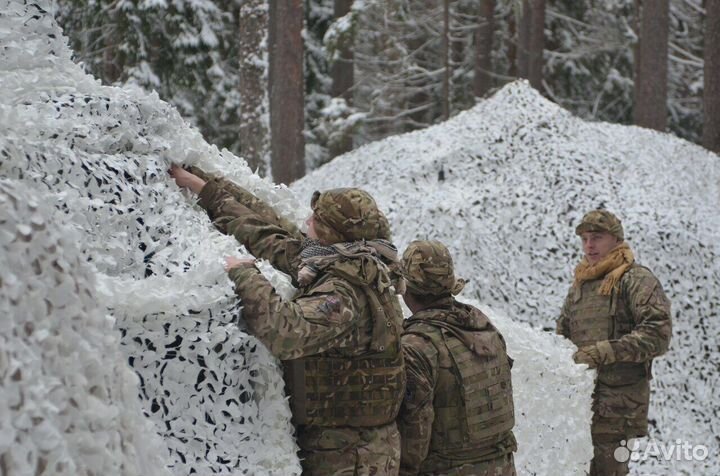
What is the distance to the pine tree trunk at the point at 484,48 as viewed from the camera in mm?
20969

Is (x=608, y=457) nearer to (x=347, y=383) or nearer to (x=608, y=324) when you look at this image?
(x=608, y=324)

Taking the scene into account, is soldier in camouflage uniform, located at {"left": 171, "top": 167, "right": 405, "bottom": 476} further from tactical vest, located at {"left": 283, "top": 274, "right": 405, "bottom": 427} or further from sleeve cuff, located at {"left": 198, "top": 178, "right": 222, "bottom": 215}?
sleeve cuff, located at {"left": 198, "top": 178, "right": 222, "bottom": 215}

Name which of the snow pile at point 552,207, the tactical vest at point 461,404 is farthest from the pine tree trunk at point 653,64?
the tactical vest at point 461,404

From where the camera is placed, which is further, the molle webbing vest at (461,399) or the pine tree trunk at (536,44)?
the pine tree trunk at (536,44)

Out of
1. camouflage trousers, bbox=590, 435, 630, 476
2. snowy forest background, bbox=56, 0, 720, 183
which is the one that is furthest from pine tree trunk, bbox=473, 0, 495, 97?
camouflage trousers, bbox=590, 435, 630, 476

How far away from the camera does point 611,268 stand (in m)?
6.21

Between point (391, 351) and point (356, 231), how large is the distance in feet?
1.68

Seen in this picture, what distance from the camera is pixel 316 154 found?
19656 mm

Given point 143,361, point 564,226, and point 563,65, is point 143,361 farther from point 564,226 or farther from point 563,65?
point 563,65

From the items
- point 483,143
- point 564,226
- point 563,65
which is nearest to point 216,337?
point 564,226

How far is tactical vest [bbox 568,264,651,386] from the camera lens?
6.11m

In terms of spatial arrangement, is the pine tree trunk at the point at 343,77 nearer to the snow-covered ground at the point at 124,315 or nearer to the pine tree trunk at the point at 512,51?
the pine tree trunk at the point at 512,51

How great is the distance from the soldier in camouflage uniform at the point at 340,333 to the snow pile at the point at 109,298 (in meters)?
0.11

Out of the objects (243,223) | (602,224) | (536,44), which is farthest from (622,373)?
(536,44)
